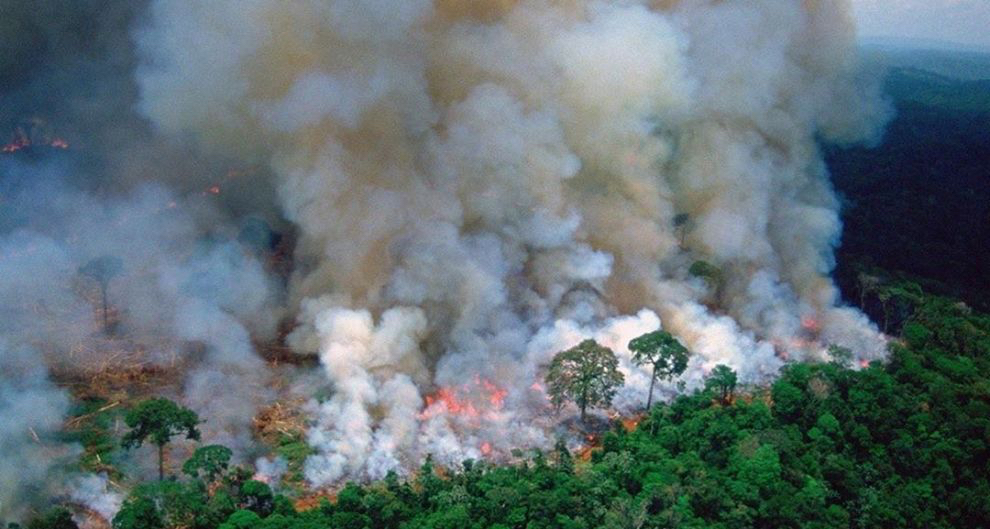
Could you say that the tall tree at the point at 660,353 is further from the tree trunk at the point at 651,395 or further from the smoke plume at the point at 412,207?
the smoke plume at the point at 412,207

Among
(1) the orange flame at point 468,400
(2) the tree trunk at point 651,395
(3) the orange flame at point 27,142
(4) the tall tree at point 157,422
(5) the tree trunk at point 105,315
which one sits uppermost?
(3) the orange flame at point 27,142

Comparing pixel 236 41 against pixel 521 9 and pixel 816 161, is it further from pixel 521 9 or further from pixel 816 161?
pixel 816 161

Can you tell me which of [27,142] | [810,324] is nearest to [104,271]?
[27,142]

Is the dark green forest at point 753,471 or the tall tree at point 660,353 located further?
the tall tree at point 660,353

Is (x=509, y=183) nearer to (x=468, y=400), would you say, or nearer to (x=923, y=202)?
(x=468, y=400)

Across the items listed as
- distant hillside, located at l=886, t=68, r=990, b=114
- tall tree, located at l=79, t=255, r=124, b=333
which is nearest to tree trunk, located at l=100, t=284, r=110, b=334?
tall tree, located at l=79, t=255, r=124, b=333

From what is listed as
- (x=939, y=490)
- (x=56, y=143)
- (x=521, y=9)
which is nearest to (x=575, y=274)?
(x=521, y=9)

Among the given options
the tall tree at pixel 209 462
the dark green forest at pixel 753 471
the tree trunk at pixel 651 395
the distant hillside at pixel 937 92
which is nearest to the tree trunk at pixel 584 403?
the dark green forest at pixel 753 471
